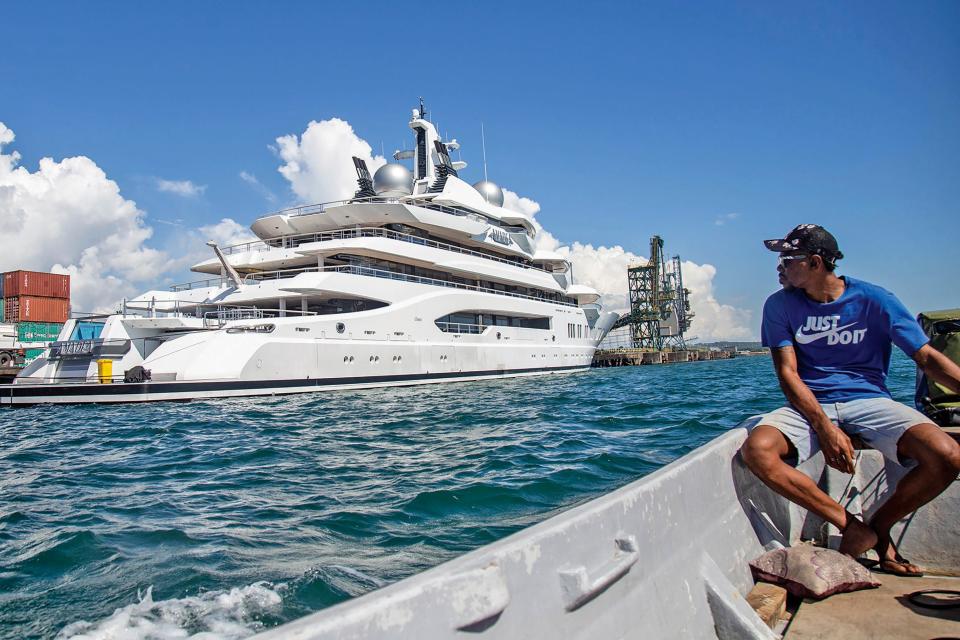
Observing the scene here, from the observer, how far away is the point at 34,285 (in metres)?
39.4

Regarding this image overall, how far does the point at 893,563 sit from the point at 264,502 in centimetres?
375

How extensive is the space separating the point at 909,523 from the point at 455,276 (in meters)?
23.0

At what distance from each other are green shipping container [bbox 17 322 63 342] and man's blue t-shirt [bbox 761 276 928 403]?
43.7m

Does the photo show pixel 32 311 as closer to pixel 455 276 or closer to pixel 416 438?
pixel 455 276

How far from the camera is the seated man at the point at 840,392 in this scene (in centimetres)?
229

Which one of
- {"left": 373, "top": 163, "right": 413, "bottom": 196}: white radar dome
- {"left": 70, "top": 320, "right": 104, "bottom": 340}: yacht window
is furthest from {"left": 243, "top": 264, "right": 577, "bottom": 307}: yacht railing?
{"left": 373, "top": 163, "right": 413, "bottom": 196}: white radar dome

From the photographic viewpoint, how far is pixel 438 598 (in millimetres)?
1164

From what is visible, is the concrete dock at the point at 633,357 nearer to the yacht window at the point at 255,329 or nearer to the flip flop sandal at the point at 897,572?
the yacht window at the point at 255,329

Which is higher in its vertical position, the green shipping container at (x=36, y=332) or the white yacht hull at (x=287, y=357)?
the green shipping container at (x=36, y=332)

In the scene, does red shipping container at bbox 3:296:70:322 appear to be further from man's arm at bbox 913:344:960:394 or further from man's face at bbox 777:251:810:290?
man's arm at bbox 913:344:960:394

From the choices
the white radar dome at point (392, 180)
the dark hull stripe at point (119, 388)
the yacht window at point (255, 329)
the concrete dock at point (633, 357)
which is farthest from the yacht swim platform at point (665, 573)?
the concrete dock at point (633, 357)

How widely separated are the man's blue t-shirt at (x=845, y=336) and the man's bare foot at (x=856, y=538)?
515mm

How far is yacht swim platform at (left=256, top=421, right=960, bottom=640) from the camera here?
117cm

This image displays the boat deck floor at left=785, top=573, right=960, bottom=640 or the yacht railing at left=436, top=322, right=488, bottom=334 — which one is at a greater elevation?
the yacht railing at left=436, top=322, right=488, bottom=334
